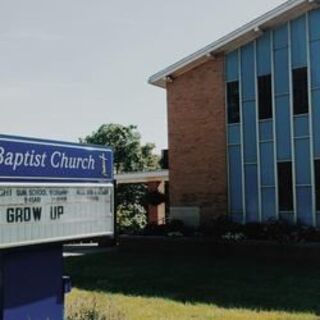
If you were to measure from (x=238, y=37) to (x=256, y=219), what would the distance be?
6.12 meters

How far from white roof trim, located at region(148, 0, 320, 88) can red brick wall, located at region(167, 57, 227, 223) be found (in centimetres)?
36

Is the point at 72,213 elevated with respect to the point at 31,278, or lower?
elevated

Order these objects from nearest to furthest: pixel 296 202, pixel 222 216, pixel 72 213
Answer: pixel 72 213 < pixel 296 202 < pixel 222 216

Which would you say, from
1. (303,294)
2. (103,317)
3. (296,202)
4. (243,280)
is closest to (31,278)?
(103,317)

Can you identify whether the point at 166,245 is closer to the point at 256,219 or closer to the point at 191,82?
the point at 256,219

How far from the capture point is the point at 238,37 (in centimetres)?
2347

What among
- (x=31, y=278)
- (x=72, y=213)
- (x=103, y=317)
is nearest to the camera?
(x=31, y=278)

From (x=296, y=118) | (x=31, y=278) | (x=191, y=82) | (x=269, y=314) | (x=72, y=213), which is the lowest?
(x=269, y=314)

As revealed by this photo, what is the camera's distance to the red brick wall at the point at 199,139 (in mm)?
24469

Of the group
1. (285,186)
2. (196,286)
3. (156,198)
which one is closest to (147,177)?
(156,198)

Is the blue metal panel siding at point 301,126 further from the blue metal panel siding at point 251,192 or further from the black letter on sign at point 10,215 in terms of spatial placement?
the black letter on sign at point 10,215

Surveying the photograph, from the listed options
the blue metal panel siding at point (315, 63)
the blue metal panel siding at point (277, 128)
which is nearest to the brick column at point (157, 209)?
the blue metal panel siding at point (277, 128)

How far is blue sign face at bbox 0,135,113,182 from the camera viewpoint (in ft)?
21.2

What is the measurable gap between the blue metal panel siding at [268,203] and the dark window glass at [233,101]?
271 cm
